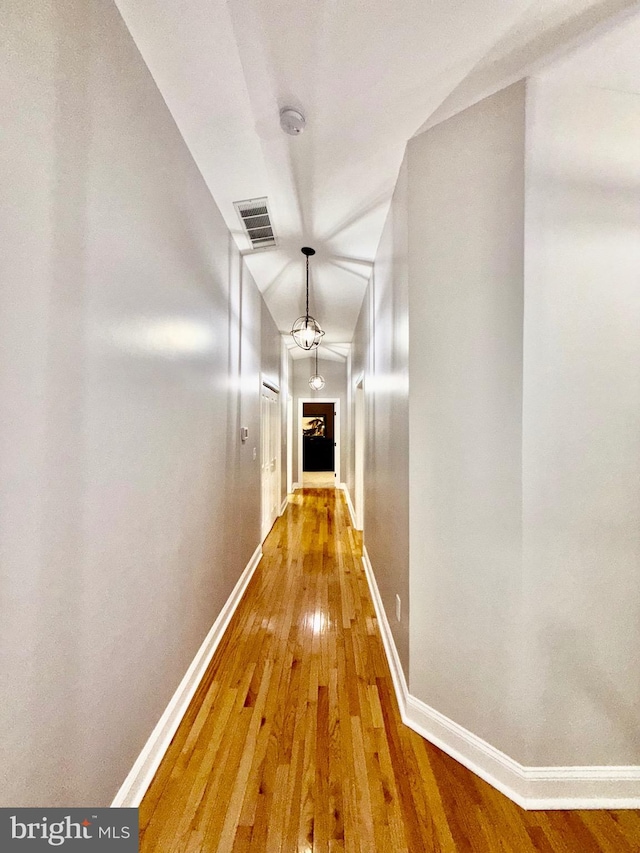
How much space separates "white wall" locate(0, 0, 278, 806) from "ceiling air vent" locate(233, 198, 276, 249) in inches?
18.4

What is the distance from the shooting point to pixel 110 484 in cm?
115

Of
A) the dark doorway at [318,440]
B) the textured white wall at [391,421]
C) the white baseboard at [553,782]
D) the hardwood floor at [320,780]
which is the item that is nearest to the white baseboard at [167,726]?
the hardwood floor at [320,780]

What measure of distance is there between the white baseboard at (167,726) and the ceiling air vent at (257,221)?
267 cm

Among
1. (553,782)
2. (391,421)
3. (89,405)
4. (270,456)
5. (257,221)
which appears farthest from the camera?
(270,456)

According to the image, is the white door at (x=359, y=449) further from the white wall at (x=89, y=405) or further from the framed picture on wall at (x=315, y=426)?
the framed picture on wall at (x=315, y=426)

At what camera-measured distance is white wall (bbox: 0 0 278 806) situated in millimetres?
813

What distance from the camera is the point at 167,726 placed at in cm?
150

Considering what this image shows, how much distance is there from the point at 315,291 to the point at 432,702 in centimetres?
353

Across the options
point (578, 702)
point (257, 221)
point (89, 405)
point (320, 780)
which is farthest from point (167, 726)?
point (257, 221)

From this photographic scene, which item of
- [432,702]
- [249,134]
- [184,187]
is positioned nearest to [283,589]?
[432,702]

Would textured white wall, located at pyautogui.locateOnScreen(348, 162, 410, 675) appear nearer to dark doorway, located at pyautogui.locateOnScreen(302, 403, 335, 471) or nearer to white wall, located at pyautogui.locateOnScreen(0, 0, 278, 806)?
white wall, located at pyautogui.locateOnScreen(0, 0, 278, 806)

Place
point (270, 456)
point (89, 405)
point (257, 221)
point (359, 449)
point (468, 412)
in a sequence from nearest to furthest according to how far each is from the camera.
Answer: point (89, 405) < point (468, 412) < point (257, 221) < point (270, 456) < point (359, 449)

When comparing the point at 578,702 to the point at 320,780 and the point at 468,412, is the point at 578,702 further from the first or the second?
the point at 468,412

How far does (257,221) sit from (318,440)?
8.21 m
